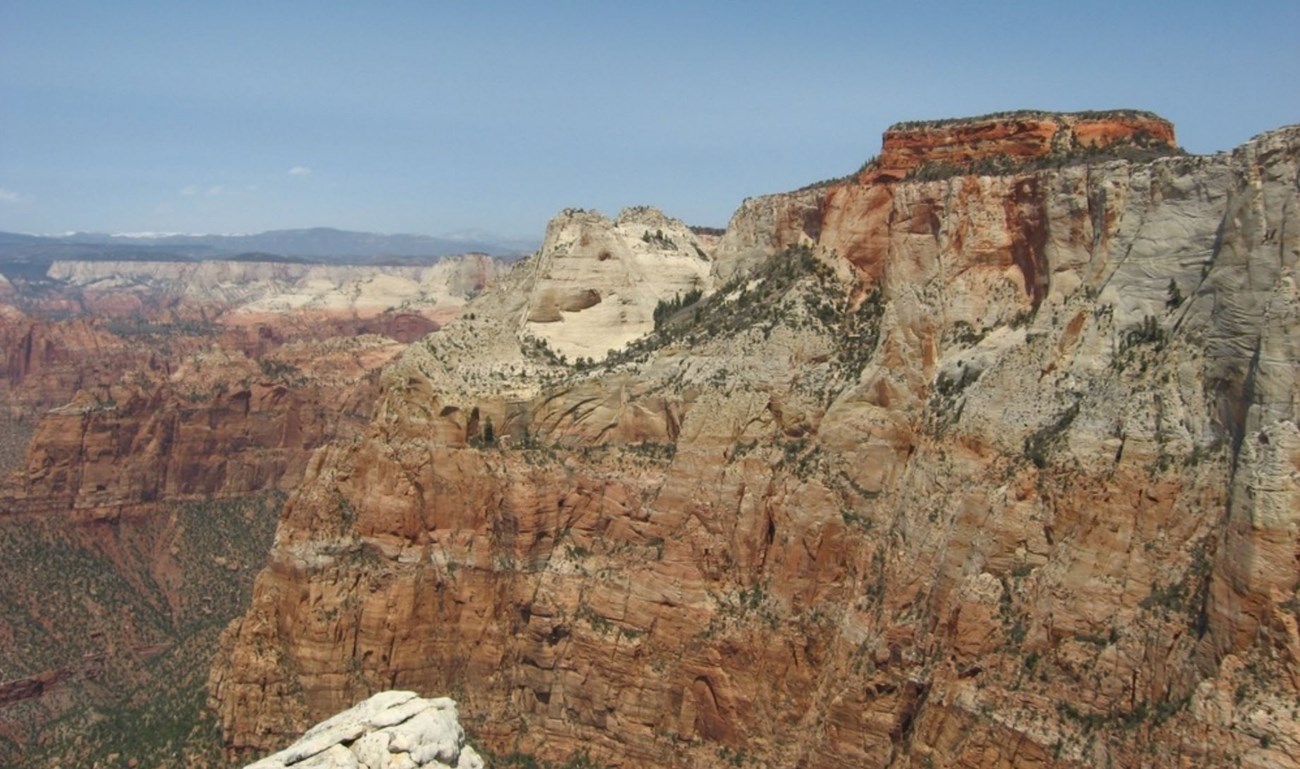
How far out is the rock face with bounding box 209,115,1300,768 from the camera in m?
38.2

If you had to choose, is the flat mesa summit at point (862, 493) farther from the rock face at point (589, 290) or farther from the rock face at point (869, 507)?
the rock face at point (589, 290)

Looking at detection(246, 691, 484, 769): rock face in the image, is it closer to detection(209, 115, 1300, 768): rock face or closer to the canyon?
detection(209, 115, 1300, 768): rock face

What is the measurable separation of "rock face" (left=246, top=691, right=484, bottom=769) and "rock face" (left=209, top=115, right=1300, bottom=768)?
18.3 m

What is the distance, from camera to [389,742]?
33125mm

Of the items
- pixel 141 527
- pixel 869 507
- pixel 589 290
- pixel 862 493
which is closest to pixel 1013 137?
pixel 862 493

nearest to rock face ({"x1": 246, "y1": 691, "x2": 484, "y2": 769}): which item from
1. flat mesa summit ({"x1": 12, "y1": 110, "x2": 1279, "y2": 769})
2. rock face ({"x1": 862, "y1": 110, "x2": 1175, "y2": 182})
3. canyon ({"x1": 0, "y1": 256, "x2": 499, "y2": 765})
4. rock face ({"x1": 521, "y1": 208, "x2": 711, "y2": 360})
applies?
flat mesa summit ({"x1": 12, "y1": 110, "x2": 1279, "y2": 769})

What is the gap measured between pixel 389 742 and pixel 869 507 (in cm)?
2401

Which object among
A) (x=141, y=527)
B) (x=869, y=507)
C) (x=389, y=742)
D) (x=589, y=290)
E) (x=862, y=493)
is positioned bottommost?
(x=141, y=527)

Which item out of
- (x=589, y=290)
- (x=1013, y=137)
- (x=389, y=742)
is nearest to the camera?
(x=389, y=742)

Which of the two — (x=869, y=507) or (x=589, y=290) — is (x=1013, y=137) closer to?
(x=869, y=507)

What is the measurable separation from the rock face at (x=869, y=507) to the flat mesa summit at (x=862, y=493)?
128 millimetres

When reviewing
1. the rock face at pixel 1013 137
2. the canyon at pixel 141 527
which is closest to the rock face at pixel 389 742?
the rock face at pixel 1013 137

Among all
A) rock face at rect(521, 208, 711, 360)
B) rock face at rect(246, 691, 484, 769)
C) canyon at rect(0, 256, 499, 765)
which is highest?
rock face at rect(521, 208, 711, 360)

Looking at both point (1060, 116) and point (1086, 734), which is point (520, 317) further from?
point (1086, 734)
